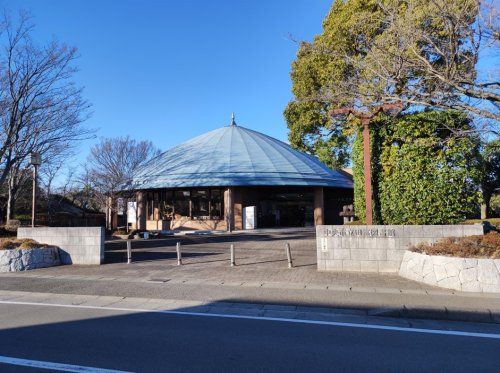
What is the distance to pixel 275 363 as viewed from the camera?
5.18 m

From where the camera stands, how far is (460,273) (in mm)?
9250

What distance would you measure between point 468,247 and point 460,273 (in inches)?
31.0

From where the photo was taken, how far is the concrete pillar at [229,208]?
30420 mm

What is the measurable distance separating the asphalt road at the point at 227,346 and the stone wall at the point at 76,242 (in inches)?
284

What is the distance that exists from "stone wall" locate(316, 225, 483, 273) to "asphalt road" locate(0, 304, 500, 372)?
16.7 ft

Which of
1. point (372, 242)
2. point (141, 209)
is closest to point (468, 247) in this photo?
point (372, 242)

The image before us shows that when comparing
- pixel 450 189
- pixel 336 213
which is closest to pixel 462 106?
pixel 450 189

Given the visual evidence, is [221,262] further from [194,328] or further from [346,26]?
[346,26]

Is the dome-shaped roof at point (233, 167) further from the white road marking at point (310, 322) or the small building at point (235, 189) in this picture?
the white road marking at point (310, 322)

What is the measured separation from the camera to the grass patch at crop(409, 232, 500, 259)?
374 inches

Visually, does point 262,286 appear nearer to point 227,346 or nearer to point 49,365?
point 227,346

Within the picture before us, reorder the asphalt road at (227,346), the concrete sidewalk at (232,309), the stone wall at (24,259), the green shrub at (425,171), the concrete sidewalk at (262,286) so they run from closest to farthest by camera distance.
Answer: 1. the asphalt road at (227,346)
2. the concrete sidewalk at (232,309)
3. the concrete sidewalk at (262,286)
4. the green shrub at (425,171)
5. the stone wall at (24,259)

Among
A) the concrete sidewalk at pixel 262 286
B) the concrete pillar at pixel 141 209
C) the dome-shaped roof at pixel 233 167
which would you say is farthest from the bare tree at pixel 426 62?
the concrete pillar at pixel 141 209

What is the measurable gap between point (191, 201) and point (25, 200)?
1549cm
